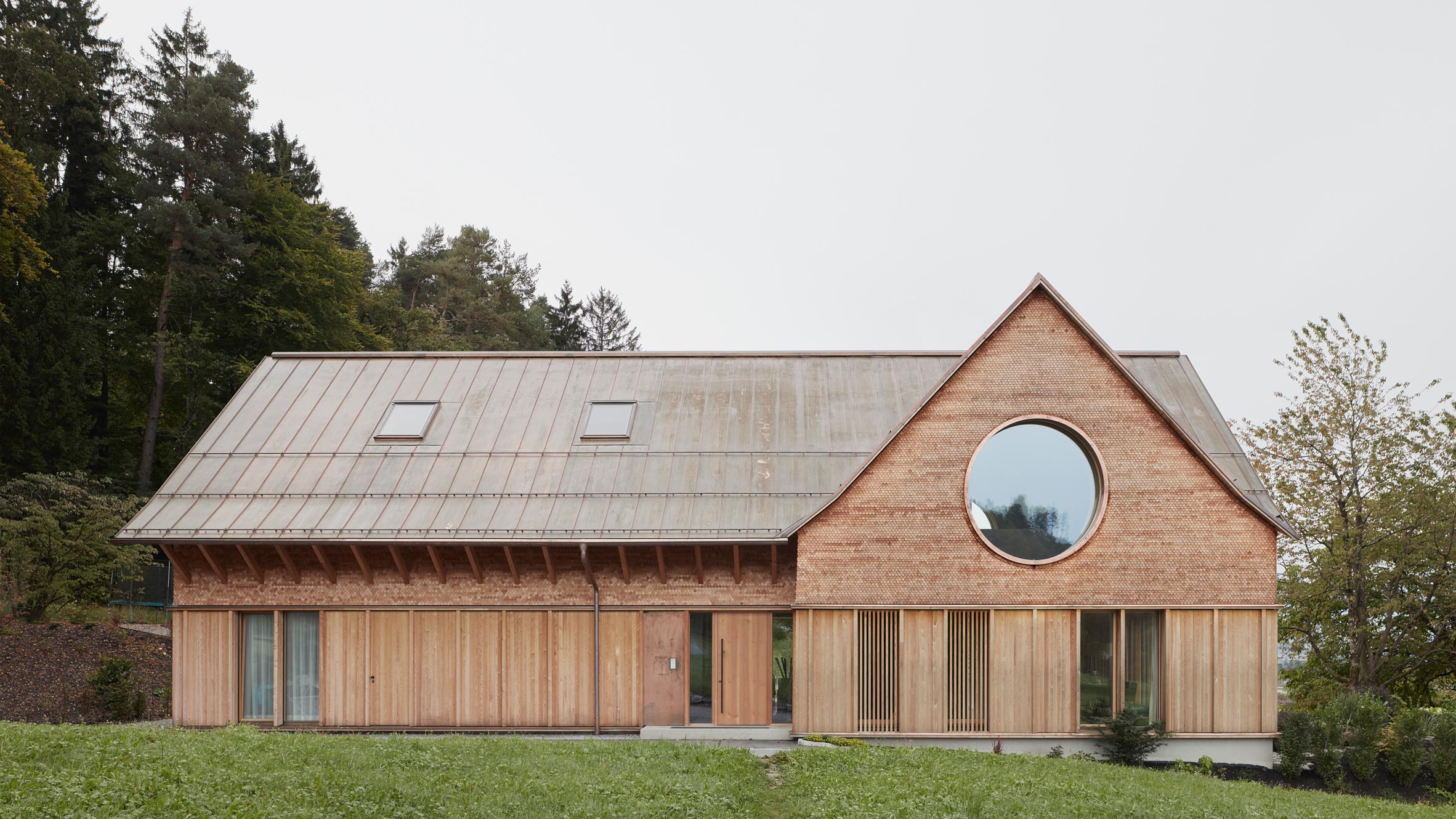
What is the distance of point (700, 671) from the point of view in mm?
16172

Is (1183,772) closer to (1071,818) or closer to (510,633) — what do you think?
(1071,818)

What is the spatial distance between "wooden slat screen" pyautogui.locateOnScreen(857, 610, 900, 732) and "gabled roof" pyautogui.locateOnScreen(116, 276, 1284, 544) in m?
2.16

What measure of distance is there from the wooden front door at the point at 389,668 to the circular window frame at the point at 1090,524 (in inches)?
398

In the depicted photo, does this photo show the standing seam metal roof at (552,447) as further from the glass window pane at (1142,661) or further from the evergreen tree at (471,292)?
the evergreen tree at (471,292)

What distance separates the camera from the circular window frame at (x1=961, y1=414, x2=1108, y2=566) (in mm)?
15180

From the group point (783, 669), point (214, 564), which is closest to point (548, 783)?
point (783, 669)

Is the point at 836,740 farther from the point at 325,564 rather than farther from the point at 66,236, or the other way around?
the point at 66,236

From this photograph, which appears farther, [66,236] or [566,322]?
[566,322]

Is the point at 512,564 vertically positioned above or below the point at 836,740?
above

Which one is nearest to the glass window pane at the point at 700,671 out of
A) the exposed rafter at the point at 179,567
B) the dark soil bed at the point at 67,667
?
the exposed rafter at the point at 179,567

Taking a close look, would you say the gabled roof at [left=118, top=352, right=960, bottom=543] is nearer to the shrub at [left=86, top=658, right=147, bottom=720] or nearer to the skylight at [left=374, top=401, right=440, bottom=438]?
the skylight at [left=374, top=401, right=440, bottom=438]

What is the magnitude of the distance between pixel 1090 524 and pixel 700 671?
23.6ft

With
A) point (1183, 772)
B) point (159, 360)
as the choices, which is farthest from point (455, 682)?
point (159, 360)

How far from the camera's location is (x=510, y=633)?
640 inches
